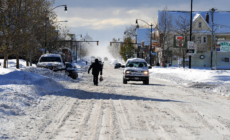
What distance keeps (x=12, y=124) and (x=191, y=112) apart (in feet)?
17.2

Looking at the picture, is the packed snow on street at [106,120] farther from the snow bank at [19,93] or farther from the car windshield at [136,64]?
the car windshield at [136,64]

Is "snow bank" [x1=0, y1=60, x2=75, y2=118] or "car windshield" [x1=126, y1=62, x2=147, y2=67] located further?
"car windshield" [x1=126, y1=62, x2=147, y2=67]

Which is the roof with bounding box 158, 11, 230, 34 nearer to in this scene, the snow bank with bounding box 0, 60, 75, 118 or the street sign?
the street sign

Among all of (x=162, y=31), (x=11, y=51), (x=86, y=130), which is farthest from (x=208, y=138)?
(x=162, y=31)

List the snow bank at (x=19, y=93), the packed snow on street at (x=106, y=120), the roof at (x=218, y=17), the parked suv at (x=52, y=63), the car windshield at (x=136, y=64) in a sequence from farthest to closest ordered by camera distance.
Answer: the roof at (x=218, y=17)
the parked suv at (x=52, y=63)
the car windshield at (x=136, y=64)
the snow bank at (x=19, y=93)
the packed snow on street at (x=106, y=120)

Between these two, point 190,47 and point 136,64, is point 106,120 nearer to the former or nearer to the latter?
point 136,64

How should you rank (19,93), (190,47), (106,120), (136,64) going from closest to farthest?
(106,120) → (19,93) → (136,64) → (190,47)

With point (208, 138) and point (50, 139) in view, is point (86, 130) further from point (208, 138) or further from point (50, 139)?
point (208, 138)

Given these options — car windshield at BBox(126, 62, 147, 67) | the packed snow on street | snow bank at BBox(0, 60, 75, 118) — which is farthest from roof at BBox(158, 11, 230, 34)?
the packed snow on street

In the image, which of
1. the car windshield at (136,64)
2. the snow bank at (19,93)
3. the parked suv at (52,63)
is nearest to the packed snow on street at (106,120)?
the snow bank at (19,93)

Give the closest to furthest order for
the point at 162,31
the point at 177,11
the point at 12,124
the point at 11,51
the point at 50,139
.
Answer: the point at 50,139 → the point at 12,124 → the point at 11,51 → the point at 162,31 → the point at 177,11

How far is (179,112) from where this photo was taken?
9555 millimetres

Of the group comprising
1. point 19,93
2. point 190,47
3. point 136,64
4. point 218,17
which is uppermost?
point 218,17

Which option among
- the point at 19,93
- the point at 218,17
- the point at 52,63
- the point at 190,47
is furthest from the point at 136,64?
the point at 218,17
